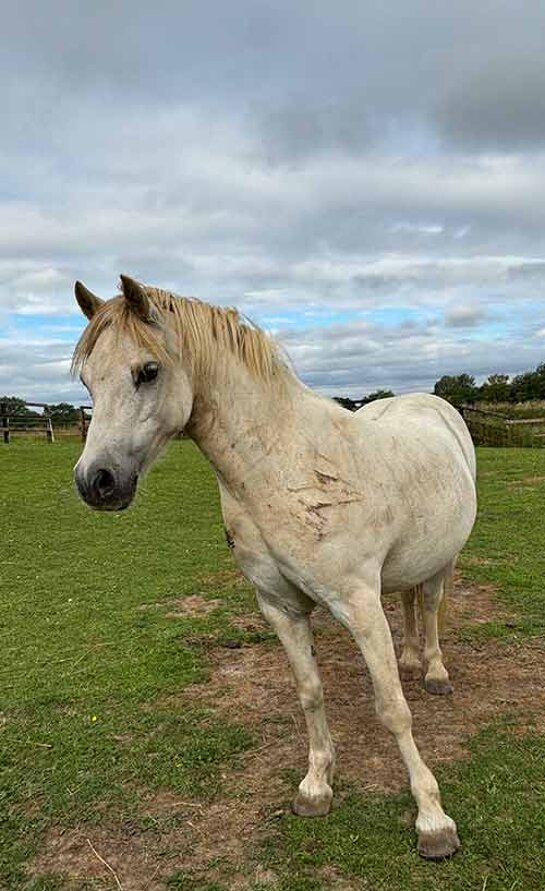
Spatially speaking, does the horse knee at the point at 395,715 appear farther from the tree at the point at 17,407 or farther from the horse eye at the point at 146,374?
the tree at the point at 17,407

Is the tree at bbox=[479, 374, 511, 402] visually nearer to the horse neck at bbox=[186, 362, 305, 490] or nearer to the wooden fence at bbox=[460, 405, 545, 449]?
the wooden fence at bbox=[460, 405, 545, 449]

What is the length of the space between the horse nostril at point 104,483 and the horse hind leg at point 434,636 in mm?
2401

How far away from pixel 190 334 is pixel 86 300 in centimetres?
40

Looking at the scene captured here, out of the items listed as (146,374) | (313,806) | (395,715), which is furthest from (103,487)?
(313,806)

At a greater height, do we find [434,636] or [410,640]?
[434,636]

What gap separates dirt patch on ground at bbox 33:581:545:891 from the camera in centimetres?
257

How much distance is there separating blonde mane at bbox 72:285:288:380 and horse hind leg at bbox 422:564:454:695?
1.93 metres

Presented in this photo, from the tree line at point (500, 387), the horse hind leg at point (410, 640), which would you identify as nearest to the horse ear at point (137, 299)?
the horse hind leg at point (410, 640)

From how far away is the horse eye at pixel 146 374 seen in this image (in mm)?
2162

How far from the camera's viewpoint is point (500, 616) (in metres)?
5.04

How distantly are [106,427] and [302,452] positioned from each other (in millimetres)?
790

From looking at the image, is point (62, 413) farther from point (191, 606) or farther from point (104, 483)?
point (104, 483)

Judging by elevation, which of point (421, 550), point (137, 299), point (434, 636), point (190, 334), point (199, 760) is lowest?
point (199, 760)

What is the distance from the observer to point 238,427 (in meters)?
2.50
